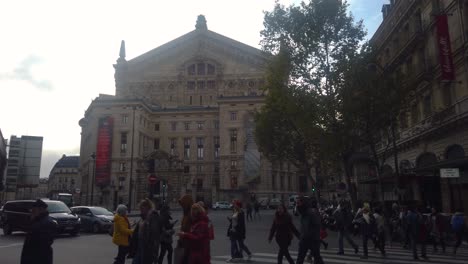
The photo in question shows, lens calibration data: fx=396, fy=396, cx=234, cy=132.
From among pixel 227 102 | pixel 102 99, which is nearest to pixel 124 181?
pixel 102 99

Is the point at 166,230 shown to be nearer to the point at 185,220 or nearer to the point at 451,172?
the point at 185,220

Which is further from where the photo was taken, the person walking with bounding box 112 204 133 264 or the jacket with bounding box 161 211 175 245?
the jacket with bounding box 161 211 175 245

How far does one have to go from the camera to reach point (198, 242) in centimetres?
596

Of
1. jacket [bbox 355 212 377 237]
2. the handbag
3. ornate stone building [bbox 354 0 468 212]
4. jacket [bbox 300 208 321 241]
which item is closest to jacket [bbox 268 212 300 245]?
jacket [bbox 300 208 321 241]

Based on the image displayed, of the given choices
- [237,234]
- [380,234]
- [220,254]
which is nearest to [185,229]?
[237,234]

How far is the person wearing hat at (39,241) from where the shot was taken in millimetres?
5668

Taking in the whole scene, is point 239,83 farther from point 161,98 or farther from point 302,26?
point 302,26

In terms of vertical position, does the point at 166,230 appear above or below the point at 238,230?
above

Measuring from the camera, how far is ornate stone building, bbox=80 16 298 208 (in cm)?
6644

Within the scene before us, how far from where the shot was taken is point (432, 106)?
981 inches

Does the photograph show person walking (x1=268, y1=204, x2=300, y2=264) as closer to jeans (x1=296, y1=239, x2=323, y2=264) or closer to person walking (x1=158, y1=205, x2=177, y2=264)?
jeans (x1=296, y1=239, x2=323, y2=264)

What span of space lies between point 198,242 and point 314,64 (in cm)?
2252

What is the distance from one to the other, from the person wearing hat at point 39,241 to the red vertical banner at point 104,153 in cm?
6230

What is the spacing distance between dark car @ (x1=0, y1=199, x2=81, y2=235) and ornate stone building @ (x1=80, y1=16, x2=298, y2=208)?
42183 millimetres
